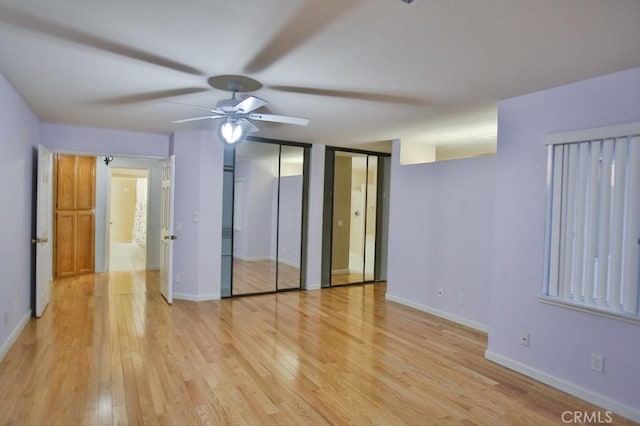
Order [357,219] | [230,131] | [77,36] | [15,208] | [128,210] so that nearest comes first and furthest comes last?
[77,36]
[230,131]
[15,208]
[357,219]
[128,210]

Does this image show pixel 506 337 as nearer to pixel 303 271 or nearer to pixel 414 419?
pixel 414 419

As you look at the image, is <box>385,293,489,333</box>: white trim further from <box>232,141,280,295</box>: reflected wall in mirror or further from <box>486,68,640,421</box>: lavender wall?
<box>232,141,280,295</box>: reflected wall in mirror

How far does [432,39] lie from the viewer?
2.22 meters

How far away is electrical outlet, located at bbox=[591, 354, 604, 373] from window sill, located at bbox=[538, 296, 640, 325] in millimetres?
320

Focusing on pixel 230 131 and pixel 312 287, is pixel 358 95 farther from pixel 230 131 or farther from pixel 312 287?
pixel 312 287

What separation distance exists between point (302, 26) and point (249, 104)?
94cm

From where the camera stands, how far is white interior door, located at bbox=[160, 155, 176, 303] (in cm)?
505

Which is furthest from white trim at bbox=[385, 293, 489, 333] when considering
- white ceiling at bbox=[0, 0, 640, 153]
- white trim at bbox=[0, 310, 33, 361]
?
white trim at bbox=[0, 310, 33, 361]

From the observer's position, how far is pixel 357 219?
6.82m

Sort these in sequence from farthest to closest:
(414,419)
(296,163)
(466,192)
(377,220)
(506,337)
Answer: (377,220)
(296,163)
(466,192)
(506,337)
(414,419)

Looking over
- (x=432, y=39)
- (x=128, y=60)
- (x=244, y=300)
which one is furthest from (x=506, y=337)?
(x=128, y=60)

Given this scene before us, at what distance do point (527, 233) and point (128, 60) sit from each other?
11.5ft

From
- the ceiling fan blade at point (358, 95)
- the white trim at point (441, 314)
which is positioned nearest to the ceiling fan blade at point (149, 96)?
the ceiling fan blade at point (358, 95)

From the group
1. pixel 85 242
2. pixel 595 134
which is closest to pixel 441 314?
pixel 595 134
